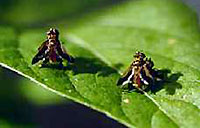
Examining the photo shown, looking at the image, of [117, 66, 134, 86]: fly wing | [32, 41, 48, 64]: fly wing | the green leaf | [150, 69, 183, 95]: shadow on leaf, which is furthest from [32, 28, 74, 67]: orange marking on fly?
[150, 69, 183, 95]: shadow on leaf

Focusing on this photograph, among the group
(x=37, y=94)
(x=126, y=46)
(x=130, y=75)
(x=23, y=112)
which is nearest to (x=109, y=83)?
(x=130, y=75)

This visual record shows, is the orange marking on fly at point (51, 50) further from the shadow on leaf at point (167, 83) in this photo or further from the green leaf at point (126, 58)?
the shadow on leaf at point (167, 83)

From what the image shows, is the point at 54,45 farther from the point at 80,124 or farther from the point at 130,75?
the point at 80,124

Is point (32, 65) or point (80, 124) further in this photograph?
point (80, 124)

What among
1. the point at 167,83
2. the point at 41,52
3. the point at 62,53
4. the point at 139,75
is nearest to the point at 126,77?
the point at 139,75

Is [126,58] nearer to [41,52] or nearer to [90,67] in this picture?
[90,67]

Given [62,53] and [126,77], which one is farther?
[62,53]

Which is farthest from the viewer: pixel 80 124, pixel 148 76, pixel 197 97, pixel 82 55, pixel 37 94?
pixel 80 124

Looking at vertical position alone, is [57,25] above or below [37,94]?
above

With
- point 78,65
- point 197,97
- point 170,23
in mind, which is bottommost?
point 197,97
